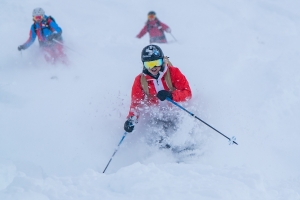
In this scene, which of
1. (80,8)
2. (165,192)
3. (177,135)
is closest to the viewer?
(165,192)

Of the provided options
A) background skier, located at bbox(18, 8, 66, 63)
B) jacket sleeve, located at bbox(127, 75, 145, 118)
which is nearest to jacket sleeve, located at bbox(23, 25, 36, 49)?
background skier, located at bbox(18, 8, 66, 63)

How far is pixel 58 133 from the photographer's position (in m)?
6.01

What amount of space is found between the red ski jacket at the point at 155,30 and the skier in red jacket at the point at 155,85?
5.37m

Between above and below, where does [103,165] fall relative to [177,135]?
below

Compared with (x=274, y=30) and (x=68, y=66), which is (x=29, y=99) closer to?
(x=68, y=66)

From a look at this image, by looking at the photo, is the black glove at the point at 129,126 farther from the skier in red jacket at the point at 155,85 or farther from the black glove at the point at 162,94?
the black glove at the point at 162,94

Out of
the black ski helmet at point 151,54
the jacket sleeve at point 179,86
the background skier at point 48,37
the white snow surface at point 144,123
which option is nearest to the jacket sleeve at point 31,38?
the background skier at point 48,37

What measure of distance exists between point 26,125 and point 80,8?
7.69 m

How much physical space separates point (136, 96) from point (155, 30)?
5641mm

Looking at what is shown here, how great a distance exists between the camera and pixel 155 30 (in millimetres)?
10578

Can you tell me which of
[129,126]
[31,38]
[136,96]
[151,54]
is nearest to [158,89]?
[136,96]

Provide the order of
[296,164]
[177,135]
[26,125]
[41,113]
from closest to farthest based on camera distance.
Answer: [296,164] → [177,135] → [26,125] → [41,113]

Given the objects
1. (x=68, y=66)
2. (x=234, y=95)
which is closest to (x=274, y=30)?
(x=234, y=95)

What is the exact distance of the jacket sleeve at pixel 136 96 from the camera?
5434 mm
